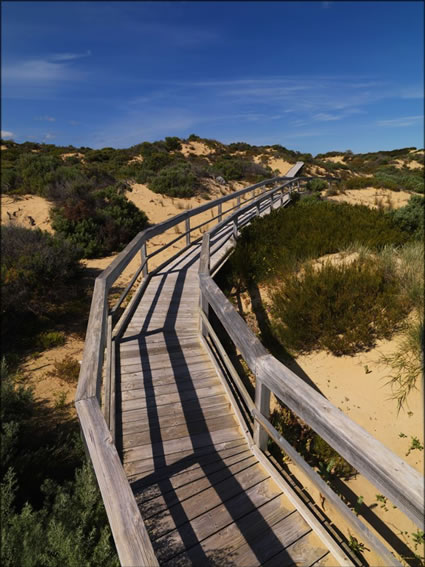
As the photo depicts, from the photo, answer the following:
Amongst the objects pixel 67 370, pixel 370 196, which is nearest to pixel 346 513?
pixel 67 370

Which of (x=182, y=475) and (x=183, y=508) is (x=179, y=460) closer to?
(x=182, y=475)

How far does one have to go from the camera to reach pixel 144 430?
2.95 m

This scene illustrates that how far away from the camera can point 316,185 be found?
794 inches

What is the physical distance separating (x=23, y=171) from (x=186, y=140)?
22837 mm

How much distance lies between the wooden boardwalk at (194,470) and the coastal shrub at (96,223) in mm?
7183

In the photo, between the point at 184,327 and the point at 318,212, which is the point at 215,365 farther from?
the point at 318,212

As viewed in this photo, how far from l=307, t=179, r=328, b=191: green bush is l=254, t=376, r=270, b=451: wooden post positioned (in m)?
19.3

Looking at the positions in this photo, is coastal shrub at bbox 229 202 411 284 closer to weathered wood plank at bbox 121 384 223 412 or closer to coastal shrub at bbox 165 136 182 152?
weathered wood plank at bbox 121 384 223 412

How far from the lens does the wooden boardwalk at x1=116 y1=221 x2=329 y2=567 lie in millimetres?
2092

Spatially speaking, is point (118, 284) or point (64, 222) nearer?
point (118, 284)

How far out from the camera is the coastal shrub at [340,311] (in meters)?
4.70

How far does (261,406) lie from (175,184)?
17084 mm

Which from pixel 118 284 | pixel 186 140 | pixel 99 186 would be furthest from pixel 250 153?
pixel 118 284

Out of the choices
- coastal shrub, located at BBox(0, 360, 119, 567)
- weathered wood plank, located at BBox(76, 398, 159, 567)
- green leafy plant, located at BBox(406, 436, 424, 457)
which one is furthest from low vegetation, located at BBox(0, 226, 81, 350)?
green leafy plant, located at BBox(406, 436, 424, 457)
